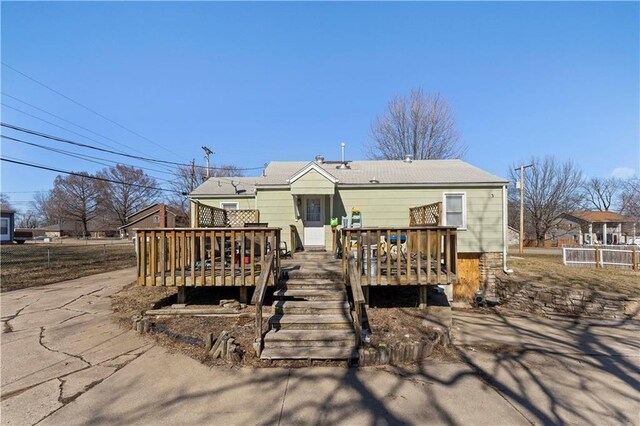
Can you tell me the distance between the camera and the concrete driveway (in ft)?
9.51

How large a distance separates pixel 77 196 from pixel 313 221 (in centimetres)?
5264

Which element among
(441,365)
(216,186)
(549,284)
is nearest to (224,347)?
(441,365)

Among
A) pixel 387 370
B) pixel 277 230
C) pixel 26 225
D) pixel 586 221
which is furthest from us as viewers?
pixel 26 225

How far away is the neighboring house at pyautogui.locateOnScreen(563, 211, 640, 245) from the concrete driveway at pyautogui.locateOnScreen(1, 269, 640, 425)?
44.1m

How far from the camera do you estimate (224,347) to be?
403cm

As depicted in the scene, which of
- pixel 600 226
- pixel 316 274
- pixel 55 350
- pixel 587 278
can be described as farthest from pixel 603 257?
pixel 600 226

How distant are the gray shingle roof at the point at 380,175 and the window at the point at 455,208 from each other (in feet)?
1.70

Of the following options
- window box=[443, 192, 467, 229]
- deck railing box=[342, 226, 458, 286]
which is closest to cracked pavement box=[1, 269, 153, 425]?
deck railing box=[342, 226, 458, 286]

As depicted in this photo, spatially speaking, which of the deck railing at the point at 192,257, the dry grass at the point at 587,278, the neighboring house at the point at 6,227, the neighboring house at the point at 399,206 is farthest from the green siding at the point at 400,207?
the neighboring house at the point at 6,227

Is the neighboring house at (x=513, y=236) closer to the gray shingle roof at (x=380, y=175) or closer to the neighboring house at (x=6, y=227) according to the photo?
the gray shingle roof at (x=380, y=175)

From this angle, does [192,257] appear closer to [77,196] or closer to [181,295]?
[181,295]

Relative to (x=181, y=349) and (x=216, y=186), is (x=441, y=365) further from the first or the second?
(x=216, y=186)

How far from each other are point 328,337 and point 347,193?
22.9ft

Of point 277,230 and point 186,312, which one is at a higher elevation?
point 277,230
